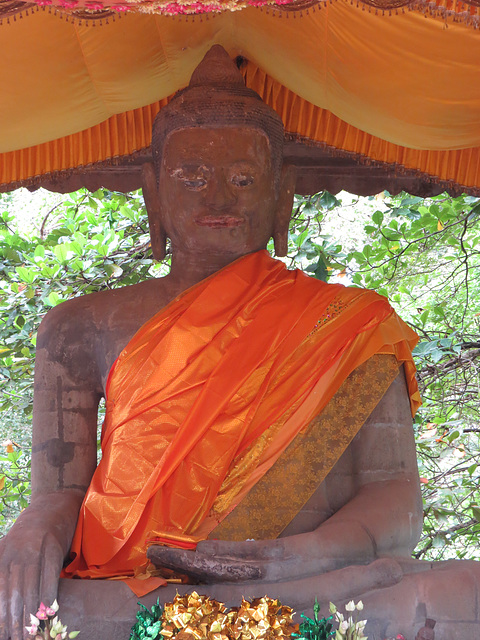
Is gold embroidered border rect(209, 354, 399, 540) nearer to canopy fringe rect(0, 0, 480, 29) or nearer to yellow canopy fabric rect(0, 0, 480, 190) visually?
yellow canopy fabric rect(0, 0, 480, 190)

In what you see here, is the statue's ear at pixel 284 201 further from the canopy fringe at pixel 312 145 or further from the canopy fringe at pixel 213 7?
the canopy fringe at pixel 213 7

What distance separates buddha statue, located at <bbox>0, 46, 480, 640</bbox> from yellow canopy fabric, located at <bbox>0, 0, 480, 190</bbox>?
0.65 feet

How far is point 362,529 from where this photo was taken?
3229 mm

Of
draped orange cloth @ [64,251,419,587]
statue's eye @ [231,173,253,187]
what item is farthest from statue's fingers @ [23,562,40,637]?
statue's eye @ [231,173,253,187]

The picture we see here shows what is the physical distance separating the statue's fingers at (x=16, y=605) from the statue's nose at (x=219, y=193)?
1.62 metres

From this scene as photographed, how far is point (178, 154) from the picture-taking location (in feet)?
12.6

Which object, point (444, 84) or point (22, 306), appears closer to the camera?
point (444, 84)

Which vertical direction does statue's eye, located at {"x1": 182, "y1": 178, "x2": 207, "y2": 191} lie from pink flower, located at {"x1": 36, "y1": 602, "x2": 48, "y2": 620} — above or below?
above

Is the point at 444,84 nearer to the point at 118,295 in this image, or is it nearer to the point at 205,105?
the point at 205,105

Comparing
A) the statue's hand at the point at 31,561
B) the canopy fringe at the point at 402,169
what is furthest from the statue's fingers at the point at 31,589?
the canopy fringe at the point at 402,169

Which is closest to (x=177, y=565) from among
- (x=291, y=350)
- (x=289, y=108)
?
(x=291, y=350)

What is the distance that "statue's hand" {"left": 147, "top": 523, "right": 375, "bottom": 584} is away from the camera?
2926 millimetres

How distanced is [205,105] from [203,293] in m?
0.77

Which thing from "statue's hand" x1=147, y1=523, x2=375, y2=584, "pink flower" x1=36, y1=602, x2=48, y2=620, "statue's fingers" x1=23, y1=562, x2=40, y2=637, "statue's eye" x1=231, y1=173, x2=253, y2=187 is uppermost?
"statue's eye" x1=231, y1=173, x2=253, y2=187
